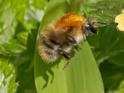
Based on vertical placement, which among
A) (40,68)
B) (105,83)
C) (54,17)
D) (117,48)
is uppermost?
(54,17)

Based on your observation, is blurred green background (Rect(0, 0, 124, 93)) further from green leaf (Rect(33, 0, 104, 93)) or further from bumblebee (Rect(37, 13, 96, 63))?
bumblebee (Rect(37, 13, 96, 63))

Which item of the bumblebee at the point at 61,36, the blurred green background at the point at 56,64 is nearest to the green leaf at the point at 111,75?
the blurred green background at the point at 56,64

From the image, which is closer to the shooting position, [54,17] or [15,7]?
[54,17]

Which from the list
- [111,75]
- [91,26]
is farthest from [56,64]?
[111,75]

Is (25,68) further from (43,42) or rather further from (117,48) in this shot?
(43,42)

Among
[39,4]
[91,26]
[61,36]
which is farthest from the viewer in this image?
[39,4]

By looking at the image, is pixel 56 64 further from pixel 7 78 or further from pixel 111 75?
pixel 111 75

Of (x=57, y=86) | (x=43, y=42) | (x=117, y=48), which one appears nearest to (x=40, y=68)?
(x=57, y=86)
